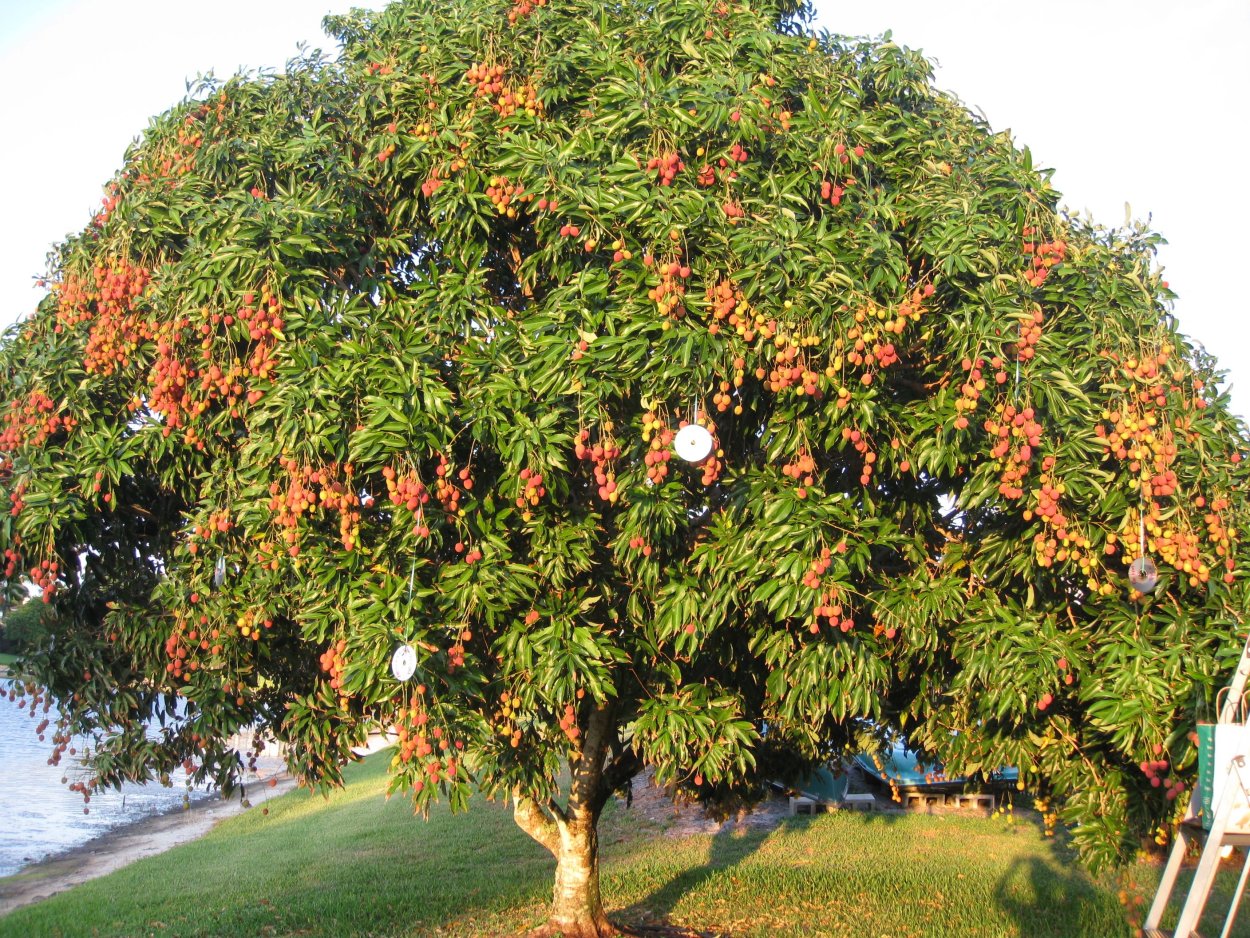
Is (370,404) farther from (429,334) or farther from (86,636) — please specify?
(86,636)

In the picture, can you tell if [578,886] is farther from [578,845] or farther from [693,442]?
[693,442]

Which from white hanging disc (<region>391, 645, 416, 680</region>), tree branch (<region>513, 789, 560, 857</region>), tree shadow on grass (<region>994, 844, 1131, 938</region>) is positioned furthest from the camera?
tree shadow on grass (<region>994, 844, 1131, 938</region>)

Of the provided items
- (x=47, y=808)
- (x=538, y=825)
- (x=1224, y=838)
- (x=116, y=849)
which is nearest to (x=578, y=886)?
(x=538, y=825)

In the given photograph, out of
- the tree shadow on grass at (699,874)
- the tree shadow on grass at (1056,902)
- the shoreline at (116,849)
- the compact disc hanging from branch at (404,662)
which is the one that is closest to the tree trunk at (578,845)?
the tree shadow on grass at (699,874)

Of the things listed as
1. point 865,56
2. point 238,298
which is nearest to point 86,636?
point 238,298

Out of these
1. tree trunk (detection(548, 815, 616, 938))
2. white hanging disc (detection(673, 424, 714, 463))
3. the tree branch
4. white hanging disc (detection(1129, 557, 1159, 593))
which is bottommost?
tree trunk (detection(548, 815, 616, 938))

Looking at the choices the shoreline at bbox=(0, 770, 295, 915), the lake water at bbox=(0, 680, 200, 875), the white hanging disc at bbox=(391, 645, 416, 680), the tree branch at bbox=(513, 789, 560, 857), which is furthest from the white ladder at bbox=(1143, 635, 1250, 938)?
the lake water at bbox=(0, 680, 200, 875)

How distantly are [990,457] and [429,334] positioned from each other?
2689 mm

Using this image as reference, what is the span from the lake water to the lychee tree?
11898 mm

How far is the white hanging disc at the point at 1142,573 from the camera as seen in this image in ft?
15.4

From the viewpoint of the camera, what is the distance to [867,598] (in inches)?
200

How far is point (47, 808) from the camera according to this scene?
2459 cm

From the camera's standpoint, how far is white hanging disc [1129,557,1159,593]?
468 cm

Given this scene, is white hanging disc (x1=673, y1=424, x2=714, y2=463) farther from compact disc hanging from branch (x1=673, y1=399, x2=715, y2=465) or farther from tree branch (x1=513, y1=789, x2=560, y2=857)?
tree branch (x1=513, y1=789, x2=560, y2=857)
